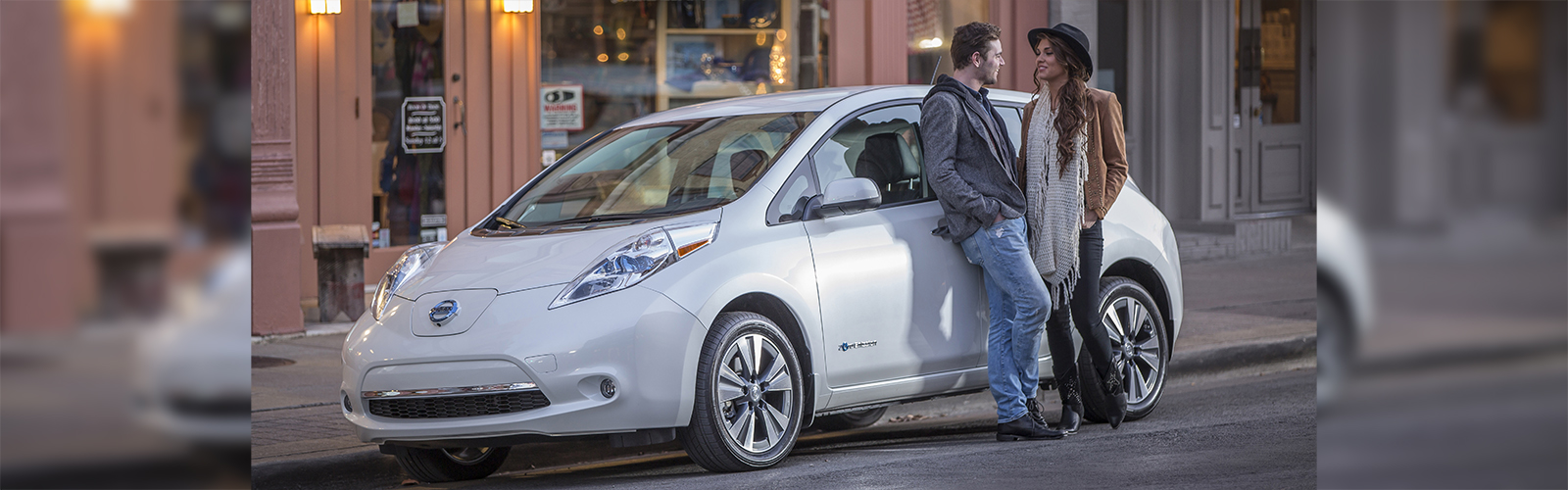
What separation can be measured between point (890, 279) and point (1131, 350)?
1498mm

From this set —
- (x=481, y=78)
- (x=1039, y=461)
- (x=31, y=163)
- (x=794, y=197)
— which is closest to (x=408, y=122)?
(x=481, y=78)

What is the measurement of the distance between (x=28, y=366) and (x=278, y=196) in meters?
8.43

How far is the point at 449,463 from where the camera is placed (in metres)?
5.84

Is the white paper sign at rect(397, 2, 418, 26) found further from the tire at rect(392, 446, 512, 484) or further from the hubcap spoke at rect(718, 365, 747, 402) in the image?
the hubcap spoke at rect(718, 365, 747, 402)

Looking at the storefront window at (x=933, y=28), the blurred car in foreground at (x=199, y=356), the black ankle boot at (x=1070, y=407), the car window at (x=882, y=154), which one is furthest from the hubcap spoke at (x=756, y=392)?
the storefront window at (x=933, y=28)

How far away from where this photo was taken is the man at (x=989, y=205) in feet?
19.7

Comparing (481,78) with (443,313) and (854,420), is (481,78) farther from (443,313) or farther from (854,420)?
(443,313)

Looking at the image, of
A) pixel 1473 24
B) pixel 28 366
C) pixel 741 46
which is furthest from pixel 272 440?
pixel 741 46

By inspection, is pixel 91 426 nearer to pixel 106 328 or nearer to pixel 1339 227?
pixel 106 328

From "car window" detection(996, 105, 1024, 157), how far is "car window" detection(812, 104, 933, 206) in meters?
0.56

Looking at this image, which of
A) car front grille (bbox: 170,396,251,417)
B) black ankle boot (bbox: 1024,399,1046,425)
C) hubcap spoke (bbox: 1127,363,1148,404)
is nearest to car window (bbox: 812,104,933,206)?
black ankle boot (bbox: 1024,399,1046,425)

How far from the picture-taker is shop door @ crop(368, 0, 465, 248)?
10828 millimetres

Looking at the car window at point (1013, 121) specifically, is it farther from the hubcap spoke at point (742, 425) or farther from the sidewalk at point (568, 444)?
the hubcap spoke at point (742, 425)

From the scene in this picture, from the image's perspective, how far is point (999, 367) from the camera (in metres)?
6.14
